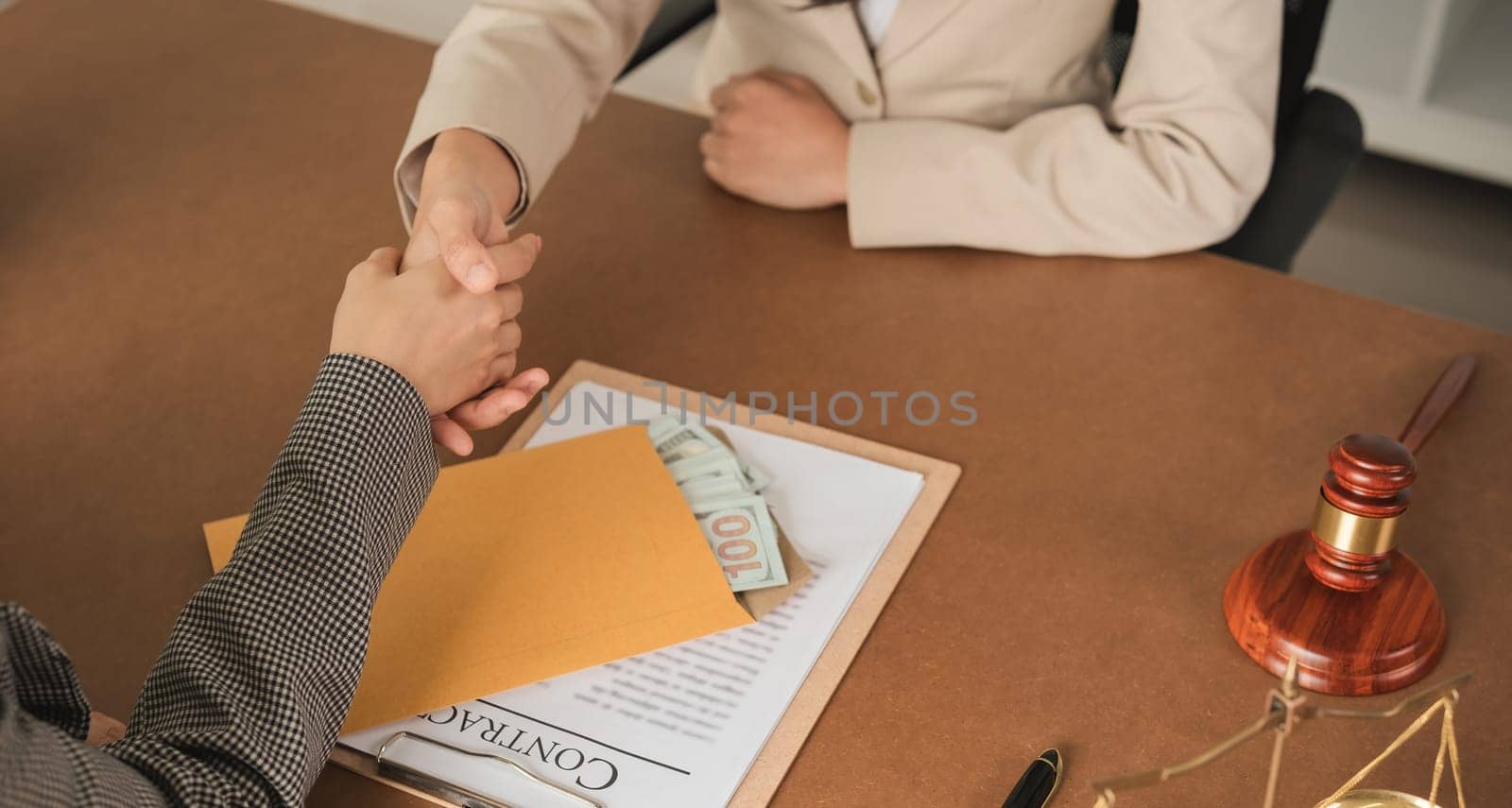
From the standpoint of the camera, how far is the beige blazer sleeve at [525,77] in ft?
3.70

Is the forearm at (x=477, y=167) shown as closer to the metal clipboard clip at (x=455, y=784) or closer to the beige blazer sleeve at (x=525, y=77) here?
the beige blazer sleeve at (x=525, y=77)

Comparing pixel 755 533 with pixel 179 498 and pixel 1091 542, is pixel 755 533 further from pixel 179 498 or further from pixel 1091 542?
pixel 179 498

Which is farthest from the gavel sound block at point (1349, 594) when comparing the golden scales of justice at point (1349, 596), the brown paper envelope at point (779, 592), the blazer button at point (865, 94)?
the blazer button at point (865, 94)

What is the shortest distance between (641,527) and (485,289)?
0.20 m

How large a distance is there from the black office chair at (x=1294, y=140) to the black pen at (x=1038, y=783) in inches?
27.6

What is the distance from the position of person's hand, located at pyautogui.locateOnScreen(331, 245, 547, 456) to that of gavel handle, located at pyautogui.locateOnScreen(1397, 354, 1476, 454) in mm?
602

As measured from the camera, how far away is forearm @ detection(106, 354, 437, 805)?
69 cm

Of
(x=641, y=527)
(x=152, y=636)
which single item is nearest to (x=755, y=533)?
(x=641, y=527)

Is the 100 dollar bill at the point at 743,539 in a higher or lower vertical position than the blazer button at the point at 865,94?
lower

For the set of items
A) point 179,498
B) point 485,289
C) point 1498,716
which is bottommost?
point 1498,716

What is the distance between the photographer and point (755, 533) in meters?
0.88

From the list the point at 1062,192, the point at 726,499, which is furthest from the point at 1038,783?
the point at 1062,192

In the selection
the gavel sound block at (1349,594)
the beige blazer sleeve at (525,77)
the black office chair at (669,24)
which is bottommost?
the gavel sound block at (1349,594)

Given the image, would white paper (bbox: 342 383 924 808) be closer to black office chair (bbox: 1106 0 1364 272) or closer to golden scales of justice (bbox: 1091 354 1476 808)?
golden scales of justice (bbox: 1091 354 1476 808)
